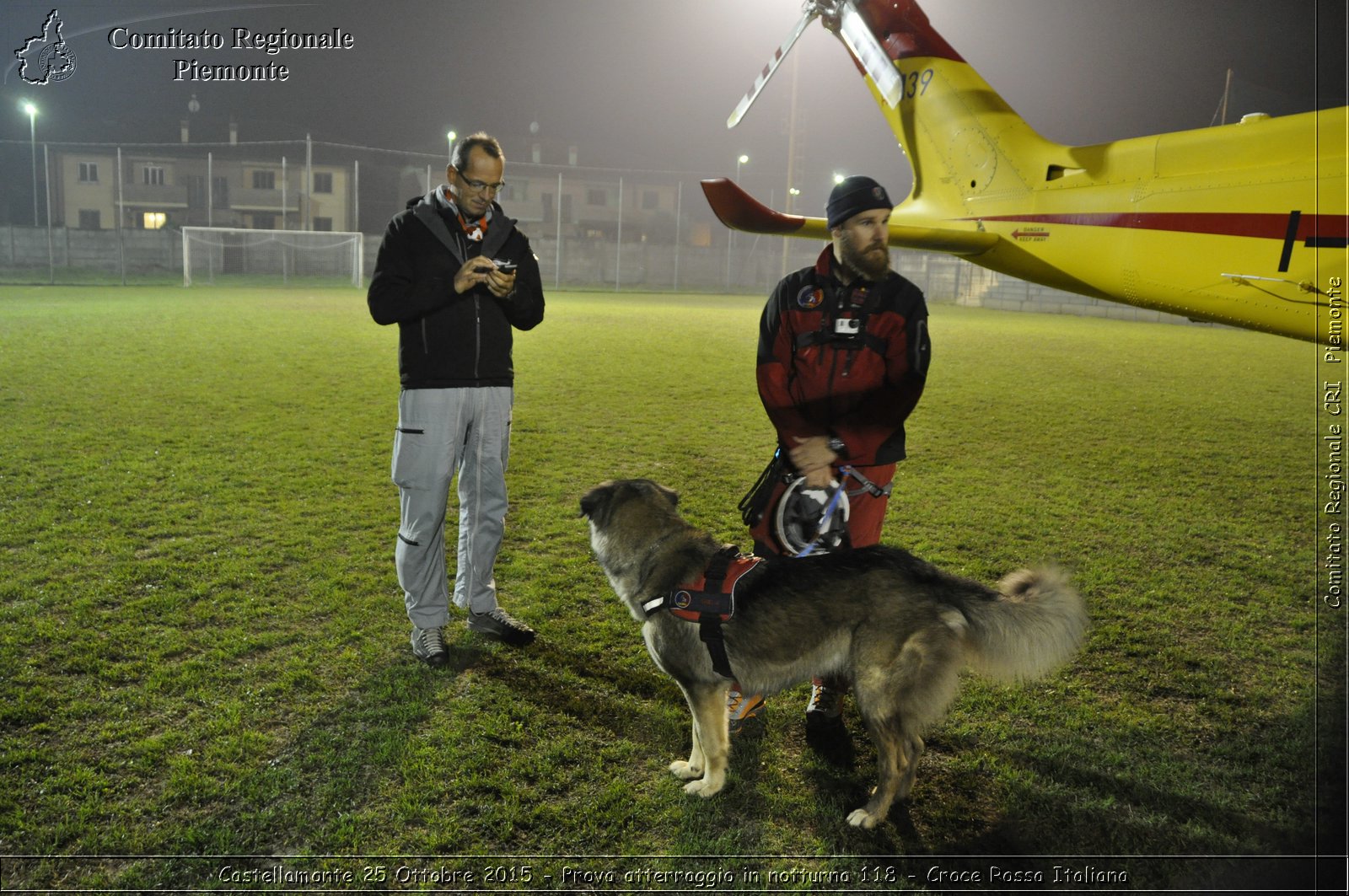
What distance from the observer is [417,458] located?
154 inches

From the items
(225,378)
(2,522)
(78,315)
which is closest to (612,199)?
(78,315)

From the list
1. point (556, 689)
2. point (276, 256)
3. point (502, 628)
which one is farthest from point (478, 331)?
point (276, 256)

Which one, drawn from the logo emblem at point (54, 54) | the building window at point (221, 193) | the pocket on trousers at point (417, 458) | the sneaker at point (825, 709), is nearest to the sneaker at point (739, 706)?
the sneaker at point (825, 709)

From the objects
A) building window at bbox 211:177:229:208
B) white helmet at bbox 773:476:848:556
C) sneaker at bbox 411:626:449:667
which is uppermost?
building window at bbox 211:177:229:208

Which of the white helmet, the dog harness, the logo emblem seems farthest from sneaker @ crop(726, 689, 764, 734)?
the logo emblem

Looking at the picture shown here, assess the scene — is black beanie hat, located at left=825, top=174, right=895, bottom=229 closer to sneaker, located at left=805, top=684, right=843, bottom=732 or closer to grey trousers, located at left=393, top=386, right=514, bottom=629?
grey trousers, located at left=393, top=386, right=514, bottom=629

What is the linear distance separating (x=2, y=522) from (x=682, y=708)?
18.0 feet

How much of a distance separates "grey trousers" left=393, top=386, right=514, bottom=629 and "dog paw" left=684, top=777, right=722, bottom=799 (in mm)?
1678

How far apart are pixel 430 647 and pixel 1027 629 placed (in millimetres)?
2847

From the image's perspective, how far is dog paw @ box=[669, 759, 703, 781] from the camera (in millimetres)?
3172

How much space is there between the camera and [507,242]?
412cm

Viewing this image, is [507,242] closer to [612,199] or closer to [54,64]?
[54,64]

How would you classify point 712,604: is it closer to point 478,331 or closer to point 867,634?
point 867,634

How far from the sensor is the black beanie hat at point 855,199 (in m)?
3.24
